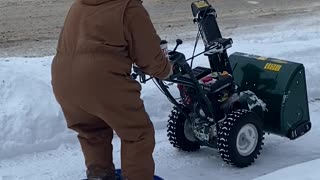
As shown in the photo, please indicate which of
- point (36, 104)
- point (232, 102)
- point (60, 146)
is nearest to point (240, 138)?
point (232, 102)

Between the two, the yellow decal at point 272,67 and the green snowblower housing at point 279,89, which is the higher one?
the yellow decal at point 272,67

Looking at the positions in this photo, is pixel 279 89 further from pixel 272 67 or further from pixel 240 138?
pixel 240 138

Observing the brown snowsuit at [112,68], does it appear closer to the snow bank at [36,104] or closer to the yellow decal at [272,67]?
the yellow decal at [272,67]

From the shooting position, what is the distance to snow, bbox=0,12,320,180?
5.29 metres

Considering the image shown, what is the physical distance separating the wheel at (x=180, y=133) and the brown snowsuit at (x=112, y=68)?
129 cm

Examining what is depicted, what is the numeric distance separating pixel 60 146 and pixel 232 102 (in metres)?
1.47

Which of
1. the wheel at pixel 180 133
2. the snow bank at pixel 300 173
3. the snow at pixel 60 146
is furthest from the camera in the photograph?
the wheel at pixel 180 133

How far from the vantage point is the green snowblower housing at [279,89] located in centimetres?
532

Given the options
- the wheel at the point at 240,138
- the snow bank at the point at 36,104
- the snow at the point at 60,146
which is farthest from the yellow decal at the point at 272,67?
the snow bank at the point at 36,104

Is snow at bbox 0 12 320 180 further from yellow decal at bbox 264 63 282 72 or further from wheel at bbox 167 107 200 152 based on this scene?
yellow decal at bbox 264 63 282 72

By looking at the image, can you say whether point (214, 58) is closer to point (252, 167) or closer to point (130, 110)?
point (252, 167)

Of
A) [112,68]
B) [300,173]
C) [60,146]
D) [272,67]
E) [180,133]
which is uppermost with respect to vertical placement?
[112,68]

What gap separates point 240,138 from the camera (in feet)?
17.1

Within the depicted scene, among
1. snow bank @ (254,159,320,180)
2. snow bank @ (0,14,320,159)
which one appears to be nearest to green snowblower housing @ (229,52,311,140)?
snow bank @ (254,159,320,180)
